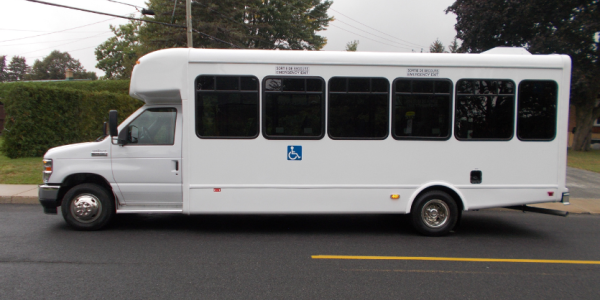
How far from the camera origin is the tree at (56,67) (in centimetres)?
8862

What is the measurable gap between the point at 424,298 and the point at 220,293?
80.8 inches

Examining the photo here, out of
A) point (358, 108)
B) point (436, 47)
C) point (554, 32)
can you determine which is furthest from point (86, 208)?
point (436, 47)

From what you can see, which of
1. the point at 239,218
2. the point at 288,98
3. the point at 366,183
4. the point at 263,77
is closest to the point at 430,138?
the point at 366,183

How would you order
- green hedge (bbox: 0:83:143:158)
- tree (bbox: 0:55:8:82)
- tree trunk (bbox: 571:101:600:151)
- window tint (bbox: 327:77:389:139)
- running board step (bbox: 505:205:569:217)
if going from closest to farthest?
window tint (bbox: 327:77:389:139) < running board step (bbox: 505:205:569:217) < green hedge (bbox: 0:83:143:158) < tree trunk (bbox: 571:101:600:151) < tree (bbox: 0:55:8:82)

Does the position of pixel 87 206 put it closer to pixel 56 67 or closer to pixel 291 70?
pixel 291 70

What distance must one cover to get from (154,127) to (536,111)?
19.7 ft

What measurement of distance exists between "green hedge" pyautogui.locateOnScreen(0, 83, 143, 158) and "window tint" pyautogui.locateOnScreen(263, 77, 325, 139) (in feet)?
28.3

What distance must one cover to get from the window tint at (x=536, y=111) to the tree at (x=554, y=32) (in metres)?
16.6

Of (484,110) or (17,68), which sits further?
(17,68)

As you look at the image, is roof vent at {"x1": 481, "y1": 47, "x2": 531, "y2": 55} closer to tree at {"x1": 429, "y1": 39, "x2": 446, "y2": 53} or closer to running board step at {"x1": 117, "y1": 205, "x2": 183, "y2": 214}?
running board step at {"x1": 117, "y1": 205, "x2": 183, "y2": 214}

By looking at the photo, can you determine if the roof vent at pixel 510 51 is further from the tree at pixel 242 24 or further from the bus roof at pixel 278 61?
the tree at pixel 242 24

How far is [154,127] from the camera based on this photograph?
6168 millimetres

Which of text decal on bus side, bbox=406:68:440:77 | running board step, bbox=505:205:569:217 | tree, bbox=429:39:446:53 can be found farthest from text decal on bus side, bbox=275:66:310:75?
tree, bbox=429:39:446:53

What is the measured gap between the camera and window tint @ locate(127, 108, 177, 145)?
6.12 m
